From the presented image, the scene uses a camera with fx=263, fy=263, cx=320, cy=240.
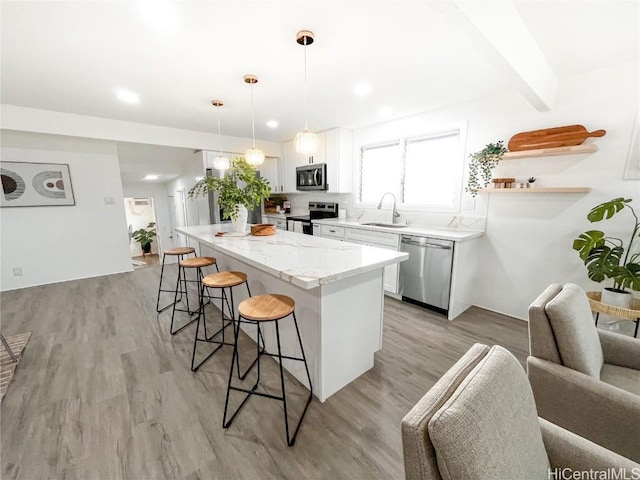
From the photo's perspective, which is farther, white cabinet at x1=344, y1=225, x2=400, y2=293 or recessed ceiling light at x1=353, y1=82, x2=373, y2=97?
white cabinet at x1=344, y1=225, x2=400, y2=293

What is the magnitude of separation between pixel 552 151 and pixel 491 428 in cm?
278

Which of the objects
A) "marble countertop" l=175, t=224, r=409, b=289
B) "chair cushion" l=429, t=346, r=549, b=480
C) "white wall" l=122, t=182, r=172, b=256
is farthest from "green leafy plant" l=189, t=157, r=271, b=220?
"white wall" l=122, t=182, r=172, b=256

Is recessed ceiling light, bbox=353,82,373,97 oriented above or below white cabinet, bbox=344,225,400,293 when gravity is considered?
above

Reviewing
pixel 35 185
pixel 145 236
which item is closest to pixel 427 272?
pixel 35 185

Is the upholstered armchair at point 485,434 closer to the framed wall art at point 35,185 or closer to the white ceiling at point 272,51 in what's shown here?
A: the white ceiling at point 272,51

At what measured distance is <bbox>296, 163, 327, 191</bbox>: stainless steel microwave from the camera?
442 centimetres

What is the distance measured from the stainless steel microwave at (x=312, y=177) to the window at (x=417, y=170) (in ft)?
2.10

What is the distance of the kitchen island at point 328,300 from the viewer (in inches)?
63.5

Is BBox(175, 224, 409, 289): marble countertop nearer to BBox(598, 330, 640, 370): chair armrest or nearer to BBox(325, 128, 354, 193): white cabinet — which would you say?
BBox(598, 330, 640, 370): chair armrest

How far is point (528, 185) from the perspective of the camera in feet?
8.91

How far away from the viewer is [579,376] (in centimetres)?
116

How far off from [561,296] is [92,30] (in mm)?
3217

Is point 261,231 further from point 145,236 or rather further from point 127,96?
point 145,236

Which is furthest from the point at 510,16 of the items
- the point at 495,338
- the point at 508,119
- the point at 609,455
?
the point at 495,338
